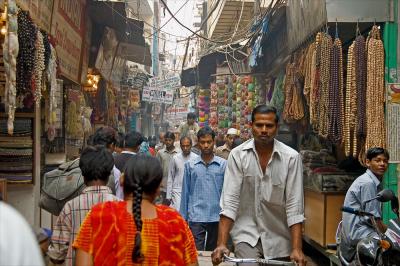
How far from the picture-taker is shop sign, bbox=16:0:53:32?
5882mm

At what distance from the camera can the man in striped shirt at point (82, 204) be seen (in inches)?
130

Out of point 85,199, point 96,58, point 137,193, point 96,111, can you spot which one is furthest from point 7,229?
point 96,111

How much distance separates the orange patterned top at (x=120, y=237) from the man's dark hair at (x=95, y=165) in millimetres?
861

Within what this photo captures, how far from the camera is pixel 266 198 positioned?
416cm

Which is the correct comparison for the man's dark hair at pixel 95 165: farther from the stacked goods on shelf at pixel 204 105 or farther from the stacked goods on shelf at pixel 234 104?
the stacked goods on shelf at pixel 204 105

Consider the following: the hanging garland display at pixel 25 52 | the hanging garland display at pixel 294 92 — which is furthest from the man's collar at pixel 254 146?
the hanging garland display at pixel 294 92

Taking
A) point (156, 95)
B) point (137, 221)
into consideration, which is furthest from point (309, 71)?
point (156, 95)

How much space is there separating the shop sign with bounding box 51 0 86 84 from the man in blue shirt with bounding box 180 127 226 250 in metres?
3.09

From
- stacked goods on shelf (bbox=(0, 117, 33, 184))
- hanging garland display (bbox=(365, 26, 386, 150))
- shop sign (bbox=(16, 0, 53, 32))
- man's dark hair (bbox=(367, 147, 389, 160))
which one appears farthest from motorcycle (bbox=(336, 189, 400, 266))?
stacked goods on shelf (bbox=(0, 117, 33, 184))

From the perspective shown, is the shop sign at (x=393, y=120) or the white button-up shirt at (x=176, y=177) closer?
the shop sign at (x=393, y=120)

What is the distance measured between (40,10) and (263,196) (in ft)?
13.7

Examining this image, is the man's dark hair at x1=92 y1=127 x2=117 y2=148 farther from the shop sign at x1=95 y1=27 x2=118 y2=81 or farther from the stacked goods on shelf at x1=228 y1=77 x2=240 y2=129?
the stacked goods on shelf at x1=228 y1=77 x2=240 y2=129

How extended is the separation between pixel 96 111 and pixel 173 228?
1186 centimetres

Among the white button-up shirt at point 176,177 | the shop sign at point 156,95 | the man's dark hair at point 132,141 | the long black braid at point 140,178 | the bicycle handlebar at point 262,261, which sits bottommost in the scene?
the bicycle handlebar at point 262,261
